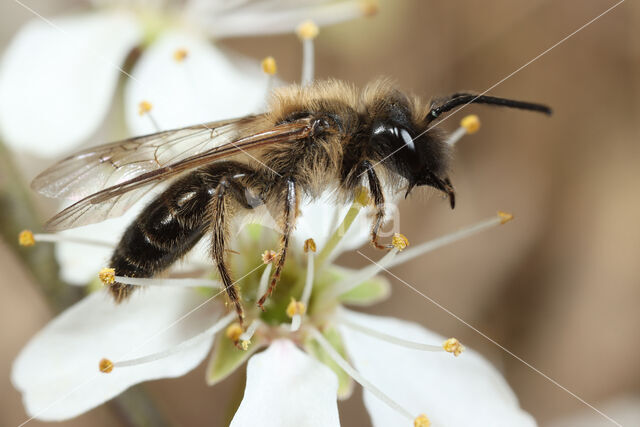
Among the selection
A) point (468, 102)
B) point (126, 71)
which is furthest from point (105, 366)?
point (126, 71)

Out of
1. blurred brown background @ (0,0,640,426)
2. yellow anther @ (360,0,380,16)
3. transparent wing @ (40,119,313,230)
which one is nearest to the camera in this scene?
transparent wing @ (40,119,313,230)

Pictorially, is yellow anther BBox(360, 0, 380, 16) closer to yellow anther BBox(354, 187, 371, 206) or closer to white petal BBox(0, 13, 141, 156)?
white petal BBox(0, 13, 141, 156)

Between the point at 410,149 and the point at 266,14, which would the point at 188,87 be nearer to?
the point at 266,14

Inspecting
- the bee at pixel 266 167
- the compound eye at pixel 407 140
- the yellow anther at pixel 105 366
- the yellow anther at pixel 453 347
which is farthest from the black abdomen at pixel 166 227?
the yellow anther at pixel 453 347

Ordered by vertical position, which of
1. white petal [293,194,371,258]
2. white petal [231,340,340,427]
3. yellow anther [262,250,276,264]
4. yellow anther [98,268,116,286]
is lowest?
white petal [231,340,340,427]

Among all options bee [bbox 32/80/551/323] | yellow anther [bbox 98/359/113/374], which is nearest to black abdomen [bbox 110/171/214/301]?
bee [bbox 32/80/551/323]

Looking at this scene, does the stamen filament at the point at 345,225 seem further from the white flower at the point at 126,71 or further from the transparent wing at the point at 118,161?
the white flower at the point at 126,71
